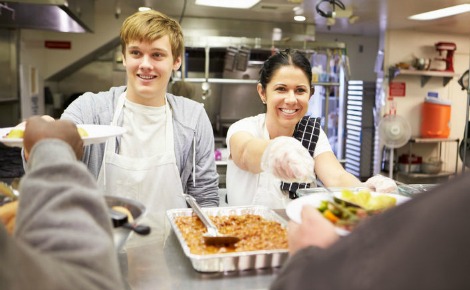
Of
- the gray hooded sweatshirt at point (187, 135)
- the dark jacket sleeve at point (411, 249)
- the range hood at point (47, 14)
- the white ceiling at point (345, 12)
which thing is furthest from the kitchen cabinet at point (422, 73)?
the dark jacket sleeve at point (411, 249)

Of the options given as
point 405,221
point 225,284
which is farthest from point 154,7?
point 405,221

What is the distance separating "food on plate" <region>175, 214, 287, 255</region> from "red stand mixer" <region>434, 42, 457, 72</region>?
652 centimetres

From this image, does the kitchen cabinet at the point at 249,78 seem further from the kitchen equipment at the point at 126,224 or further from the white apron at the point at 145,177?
the kitchen equipment at the point at 126,224

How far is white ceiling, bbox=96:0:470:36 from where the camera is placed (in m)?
4.79

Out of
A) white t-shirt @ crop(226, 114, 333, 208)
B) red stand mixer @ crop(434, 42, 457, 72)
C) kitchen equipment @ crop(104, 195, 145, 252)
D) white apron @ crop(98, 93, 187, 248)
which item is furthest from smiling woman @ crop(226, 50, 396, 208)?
red stand mixer @ crop(434, 42, 457, 72)

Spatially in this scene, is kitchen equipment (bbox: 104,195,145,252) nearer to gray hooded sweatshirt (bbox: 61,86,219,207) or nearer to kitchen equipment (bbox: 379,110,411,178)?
gray hooded sweatshirt (bbox: 61,86,219,207)

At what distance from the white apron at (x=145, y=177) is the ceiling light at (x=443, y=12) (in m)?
4.31

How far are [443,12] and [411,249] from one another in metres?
5.56

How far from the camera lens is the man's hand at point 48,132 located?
36.0 inches

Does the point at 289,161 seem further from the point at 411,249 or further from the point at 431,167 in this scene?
the point at 431,167

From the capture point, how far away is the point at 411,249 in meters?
0.55

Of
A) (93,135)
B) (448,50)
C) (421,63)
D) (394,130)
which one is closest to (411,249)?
(93,135)

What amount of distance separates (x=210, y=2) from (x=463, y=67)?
5.14m

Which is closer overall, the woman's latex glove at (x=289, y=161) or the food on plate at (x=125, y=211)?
the food on plate at (x=125, y=211)
